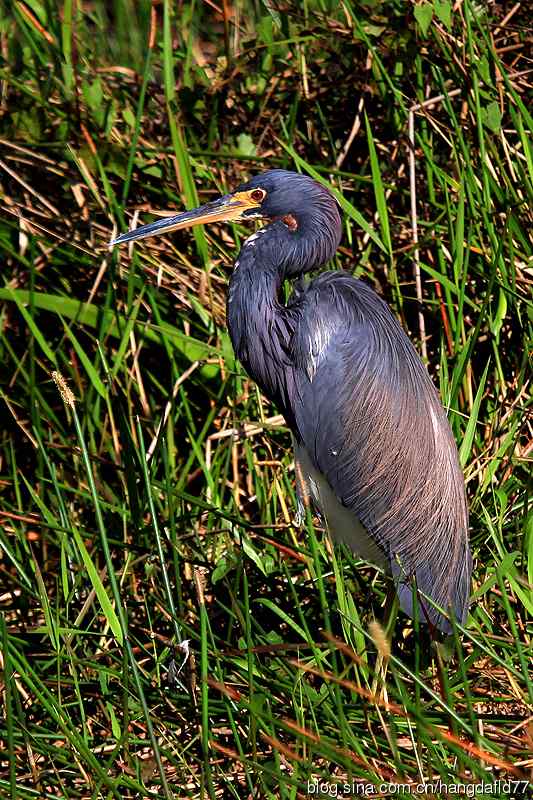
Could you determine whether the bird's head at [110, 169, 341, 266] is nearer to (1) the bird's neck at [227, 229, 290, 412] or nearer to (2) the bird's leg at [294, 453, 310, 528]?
(1) the bird's neck at [227, 229, 290, 412]

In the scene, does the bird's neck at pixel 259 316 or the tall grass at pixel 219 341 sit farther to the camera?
the bird's neck at pixel 259 316

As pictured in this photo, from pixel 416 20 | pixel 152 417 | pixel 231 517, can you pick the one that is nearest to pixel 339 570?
pixel 231 517

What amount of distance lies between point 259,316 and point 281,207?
0.32 meters

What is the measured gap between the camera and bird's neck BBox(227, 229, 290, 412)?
2891 millimetres

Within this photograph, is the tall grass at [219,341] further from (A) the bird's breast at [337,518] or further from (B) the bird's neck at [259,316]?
(B) the bird's neck at [259,316]

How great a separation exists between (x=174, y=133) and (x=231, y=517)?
1.43 meters

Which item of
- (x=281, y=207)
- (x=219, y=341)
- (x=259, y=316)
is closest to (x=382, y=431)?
(x=259, y=316)

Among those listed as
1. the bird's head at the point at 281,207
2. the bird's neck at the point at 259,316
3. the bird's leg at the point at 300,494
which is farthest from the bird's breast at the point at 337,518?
the bird's head at the point at 281,207

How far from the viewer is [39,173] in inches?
154

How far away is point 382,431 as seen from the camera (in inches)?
115

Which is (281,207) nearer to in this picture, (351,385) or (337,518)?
(351,385)

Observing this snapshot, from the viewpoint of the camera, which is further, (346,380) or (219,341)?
(219,341)

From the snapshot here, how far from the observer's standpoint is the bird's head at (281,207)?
113 inches

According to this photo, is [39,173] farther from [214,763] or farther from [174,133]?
[214,763]
